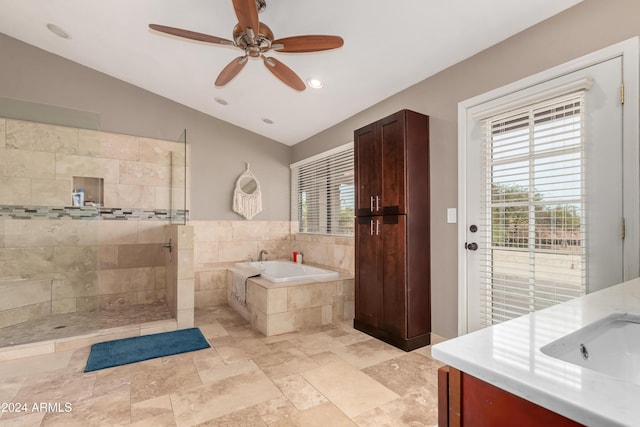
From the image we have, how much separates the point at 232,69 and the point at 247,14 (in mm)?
736

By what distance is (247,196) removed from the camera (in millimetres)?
5020

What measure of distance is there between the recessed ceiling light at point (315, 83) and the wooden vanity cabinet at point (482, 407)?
3.18 m

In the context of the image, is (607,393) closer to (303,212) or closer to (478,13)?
(478,13)

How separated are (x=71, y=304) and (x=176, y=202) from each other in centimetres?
167

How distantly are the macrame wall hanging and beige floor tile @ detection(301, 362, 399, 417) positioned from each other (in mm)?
3015

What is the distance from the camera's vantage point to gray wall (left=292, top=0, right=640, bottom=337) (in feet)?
6.36

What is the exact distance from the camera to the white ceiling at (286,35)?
2293 millimetres

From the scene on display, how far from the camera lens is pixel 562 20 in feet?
6.88

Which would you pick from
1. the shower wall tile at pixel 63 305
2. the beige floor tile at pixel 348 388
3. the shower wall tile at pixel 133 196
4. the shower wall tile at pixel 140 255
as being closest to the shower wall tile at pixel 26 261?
the shower wall tile at pixel 63 305

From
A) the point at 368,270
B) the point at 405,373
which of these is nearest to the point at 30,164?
the point at 368,270

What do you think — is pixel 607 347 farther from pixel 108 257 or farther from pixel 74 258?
pixel 108 257

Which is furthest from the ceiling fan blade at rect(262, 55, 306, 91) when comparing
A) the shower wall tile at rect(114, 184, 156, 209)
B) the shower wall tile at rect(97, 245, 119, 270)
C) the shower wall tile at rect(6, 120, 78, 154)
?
the shower wall tile at rect(97, 245, 119, 270)

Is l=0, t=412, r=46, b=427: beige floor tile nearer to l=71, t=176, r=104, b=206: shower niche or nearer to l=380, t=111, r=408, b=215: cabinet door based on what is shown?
l=71, t=176, r=104, b=206: shower niche

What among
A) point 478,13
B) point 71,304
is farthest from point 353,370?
point 71,304
